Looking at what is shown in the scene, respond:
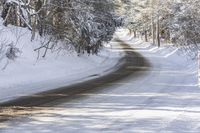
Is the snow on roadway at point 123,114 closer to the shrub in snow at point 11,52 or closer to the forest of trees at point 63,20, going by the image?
the shrub in snow at point 11,52

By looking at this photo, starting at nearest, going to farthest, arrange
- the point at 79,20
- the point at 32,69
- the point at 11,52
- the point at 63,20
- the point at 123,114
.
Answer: the point at 123,114, the point at 11,52, the point at 32,69, the point at 63,20, the point at 79,20

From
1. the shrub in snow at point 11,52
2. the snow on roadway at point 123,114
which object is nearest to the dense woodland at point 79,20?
the shrub in snow at point 11,52

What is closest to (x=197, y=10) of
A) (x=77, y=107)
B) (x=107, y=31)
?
(x=107, y=31)

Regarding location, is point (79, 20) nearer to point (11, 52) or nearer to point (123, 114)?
point (11, 52)

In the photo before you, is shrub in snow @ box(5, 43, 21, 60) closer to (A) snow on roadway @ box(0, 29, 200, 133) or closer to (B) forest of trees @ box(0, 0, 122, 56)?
(B) forest of trees @ box(0, 0, 122, 56)

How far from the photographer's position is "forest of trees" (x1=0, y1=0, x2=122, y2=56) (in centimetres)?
2436

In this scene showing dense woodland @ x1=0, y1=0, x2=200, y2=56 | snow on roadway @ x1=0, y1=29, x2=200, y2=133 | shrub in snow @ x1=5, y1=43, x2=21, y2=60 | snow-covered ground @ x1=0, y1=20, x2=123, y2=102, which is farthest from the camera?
dense woodland @ x1=0, y1=0, x2=200, y2=56

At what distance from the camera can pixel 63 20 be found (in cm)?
2588

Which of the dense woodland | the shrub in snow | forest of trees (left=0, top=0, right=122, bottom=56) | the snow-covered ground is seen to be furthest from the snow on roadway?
forest of trees (left=0, top=0, right=122, bottom=56)

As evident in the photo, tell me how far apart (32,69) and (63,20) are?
20.0 ft

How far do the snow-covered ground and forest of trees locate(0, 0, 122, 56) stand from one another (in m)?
0.64

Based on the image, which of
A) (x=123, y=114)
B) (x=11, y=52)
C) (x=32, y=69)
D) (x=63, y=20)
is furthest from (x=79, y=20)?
(x=123, y=114)

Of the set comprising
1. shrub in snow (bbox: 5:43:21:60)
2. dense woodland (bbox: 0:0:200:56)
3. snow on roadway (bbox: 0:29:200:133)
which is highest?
dense woodland (bbox: 0:0:200:56)

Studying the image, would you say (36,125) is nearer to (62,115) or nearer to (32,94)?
(62,115)
